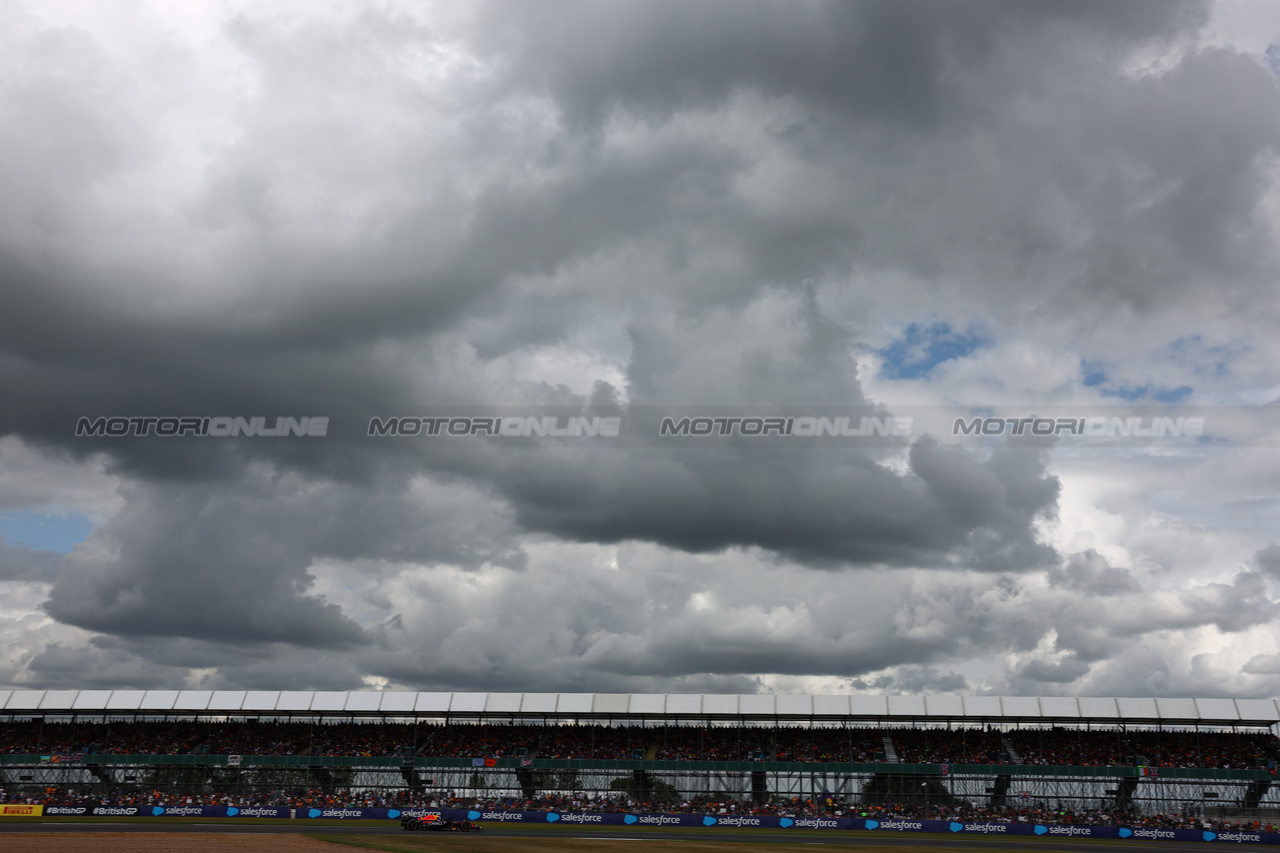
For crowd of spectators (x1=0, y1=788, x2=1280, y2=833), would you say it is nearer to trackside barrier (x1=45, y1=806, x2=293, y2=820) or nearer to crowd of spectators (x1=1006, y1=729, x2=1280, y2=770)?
trackside barrier (x1=45, y1=806, x2=293, y2=820)

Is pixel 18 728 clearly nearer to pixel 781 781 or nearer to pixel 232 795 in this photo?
pixel 232 795

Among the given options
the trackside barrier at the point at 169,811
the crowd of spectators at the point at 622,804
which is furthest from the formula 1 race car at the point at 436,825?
the trackside barrier at the point at 169,811

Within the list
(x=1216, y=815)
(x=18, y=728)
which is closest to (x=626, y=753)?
(x=1216, y=815)

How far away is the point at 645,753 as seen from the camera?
8975 centimetres

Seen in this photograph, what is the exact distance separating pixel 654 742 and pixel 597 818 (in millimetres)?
20899

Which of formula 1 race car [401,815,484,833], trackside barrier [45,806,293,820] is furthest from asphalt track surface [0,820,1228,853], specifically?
trackside barrier [45,806,293,820]

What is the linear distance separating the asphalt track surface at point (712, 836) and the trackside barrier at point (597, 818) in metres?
4.10

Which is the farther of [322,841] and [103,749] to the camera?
[103,749]

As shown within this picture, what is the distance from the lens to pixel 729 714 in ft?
280

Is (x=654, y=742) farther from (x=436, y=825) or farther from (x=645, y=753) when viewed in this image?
(x=436, y=825)

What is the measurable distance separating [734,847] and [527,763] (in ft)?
117

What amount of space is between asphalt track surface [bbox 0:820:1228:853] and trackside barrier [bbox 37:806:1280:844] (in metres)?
4.10

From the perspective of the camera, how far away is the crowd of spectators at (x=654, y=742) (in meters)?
83.4

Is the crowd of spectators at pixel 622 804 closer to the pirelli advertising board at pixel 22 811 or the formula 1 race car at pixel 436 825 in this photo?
the pirelli advertising board at pixel 22 811
